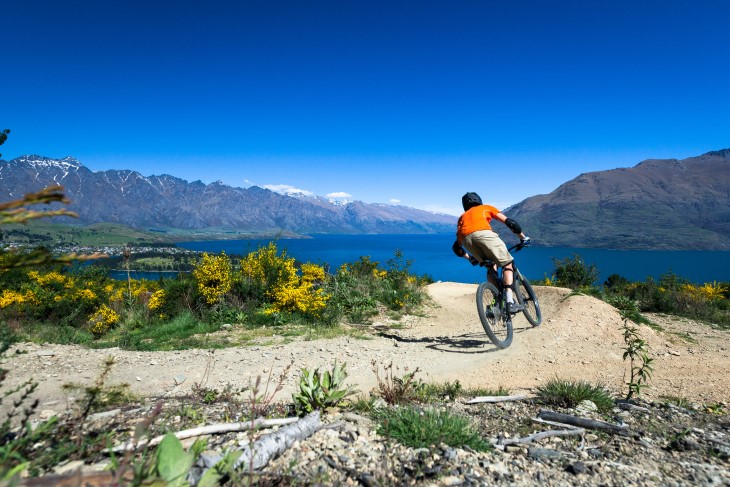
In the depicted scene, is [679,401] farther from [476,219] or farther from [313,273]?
[313,273]

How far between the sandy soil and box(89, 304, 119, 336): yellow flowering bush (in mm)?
3024

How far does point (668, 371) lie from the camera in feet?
20.8

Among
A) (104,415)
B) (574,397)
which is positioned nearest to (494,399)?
(574,397)

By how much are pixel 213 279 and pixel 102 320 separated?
10.9 ft

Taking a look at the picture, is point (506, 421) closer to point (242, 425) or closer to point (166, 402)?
point (242, 425)

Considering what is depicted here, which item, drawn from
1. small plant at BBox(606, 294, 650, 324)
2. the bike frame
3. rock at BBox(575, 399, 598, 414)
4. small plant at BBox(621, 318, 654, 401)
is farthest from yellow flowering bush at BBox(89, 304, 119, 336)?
small plant at BBox(606, 294, 650, 324)

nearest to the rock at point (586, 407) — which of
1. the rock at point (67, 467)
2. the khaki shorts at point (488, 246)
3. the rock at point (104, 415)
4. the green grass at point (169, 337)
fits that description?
the khaki shorts at point (488, 246)

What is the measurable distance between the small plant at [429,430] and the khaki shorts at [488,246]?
4.47 m

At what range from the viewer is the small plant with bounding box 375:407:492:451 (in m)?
3.15

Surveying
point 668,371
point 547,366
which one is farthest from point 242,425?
point 668,371

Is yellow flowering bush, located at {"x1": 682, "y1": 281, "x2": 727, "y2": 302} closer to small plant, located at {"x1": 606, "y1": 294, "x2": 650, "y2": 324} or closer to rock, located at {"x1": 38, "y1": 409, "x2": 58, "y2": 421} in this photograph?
small plant, located at {"x1": 606, "y1": 294, "x2": 650, "y2": 324}

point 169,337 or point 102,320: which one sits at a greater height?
point 169,337

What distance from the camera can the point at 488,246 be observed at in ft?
24.3

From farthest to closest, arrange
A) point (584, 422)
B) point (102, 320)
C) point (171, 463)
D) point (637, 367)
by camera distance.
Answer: point (102, 320) < point (637, 367) < point (584, 422) < point (171, 463)
